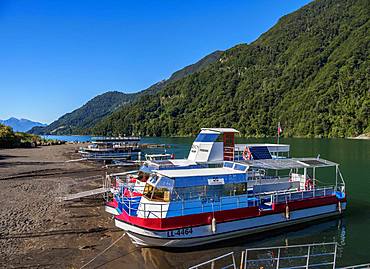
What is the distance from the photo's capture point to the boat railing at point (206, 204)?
18455 mm

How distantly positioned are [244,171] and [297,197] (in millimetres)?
5516

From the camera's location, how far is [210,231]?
1939cm

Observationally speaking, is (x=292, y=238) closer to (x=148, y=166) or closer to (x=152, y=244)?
(x=152, y=244)

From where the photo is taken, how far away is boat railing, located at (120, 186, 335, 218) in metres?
18.5

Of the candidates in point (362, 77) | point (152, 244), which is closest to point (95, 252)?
point (152, 244)

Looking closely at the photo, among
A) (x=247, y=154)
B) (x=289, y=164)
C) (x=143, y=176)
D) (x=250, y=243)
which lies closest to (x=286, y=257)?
(x=250, y=243)

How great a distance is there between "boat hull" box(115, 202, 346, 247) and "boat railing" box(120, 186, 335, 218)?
0.84m

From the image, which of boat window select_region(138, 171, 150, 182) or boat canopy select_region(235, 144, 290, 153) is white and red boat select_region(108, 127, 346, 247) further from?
boat canopy select_region(235, 144, 290, 153)

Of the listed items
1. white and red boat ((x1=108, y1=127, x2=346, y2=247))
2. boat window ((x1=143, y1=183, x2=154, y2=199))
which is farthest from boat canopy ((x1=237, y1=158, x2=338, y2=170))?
boat window ((x1=143, y1=183, x2=154, y2=199))

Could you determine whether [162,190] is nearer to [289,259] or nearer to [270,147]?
[289,259]

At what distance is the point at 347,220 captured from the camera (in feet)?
83.5

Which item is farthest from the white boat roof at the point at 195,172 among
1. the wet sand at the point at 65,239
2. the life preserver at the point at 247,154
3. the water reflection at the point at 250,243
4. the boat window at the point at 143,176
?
the life preserver at the point at 247,154

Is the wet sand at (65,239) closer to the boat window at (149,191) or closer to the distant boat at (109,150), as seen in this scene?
the boat window at (149,191)

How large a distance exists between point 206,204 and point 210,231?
1.57 metres
